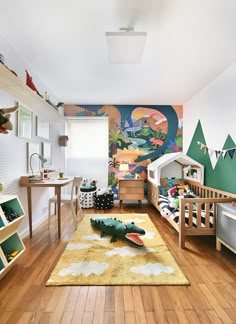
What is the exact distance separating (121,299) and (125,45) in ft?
7.92

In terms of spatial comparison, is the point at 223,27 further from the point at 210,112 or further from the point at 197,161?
the point at 197,161

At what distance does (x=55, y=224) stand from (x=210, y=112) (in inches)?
129

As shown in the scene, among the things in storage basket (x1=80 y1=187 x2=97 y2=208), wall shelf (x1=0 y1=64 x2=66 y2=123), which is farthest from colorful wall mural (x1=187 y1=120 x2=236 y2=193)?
wall shelf (x1=0 y1=64 x2=66 y2=123)

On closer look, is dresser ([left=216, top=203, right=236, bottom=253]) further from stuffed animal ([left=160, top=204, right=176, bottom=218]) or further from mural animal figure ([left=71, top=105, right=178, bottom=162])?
mural animal figure ([left=71, top=105, right=178, bottom=162])

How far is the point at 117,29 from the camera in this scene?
2.22m

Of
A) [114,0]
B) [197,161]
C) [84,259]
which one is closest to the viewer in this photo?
[114,0]

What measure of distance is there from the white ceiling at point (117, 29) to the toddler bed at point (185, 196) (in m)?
1.54

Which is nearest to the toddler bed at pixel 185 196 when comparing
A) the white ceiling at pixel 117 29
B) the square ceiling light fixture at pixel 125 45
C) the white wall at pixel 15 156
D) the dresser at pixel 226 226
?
the dresser at pixel 226 226

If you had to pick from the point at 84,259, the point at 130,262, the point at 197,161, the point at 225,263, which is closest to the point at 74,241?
the point at 84,259

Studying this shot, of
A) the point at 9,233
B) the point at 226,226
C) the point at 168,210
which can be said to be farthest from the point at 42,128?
the point at 226,226

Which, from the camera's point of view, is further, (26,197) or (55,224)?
(55,224)

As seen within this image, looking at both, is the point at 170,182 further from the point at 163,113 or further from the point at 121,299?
the point at 121,299

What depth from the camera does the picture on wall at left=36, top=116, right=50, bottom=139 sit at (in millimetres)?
3540

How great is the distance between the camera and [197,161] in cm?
424
